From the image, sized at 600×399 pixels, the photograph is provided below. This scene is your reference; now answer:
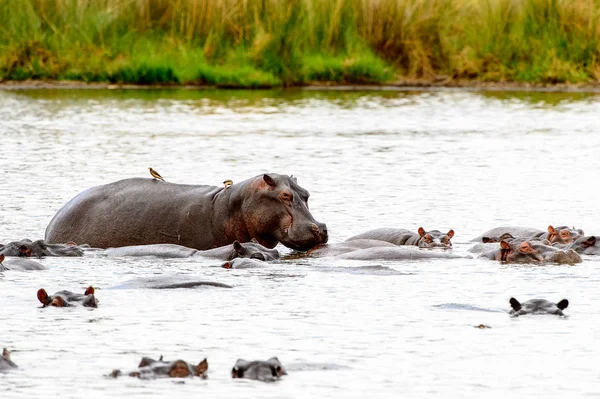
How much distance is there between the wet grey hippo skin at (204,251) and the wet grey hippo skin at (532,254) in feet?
4.32

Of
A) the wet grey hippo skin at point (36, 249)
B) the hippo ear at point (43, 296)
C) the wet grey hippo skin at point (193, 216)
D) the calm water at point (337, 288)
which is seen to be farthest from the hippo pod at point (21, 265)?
the hippo ear at point (43, 296)

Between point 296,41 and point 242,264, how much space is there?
1408 cm

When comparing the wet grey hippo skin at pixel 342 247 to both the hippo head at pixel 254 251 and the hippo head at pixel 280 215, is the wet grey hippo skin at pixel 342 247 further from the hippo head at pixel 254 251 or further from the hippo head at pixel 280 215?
the hippo head at pixel 254 251

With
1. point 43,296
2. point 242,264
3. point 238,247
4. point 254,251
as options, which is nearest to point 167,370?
point 43,296

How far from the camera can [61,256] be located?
8500mm

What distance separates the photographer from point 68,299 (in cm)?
691

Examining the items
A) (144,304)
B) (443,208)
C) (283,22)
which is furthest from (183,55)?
(144,304)

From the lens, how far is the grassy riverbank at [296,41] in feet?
71.1

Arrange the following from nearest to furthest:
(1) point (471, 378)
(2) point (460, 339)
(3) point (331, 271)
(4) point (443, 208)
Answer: (1) point (471, 378) → (2) point (460, 339) → (3) point (331, 271) → (4) point (443, 208)

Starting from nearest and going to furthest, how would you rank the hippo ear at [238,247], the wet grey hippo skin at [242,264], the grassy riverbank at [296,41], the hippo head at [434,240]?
1. the wet grey hippo skin at [242,264]
2. the hippo ear at [238,247]
3. the hippo head at [434,240]
4. the grassy riverbank at [296,41]

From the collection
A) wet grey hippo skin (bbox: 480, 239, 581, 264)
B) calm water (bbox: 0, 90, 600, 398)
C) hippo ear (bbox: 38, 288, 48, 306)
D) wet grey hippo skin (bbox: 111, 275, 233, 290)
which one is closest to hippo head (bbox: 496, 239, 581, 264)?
wet grey hippo skin (bbox: 480, 239, 581, 264)

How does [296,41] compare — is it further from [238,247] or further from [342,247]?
[238,247]

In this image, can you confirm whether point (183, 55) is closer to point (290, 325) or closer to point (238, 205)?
point (238, 205)

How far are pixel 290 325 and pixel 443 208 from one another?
481 cm
